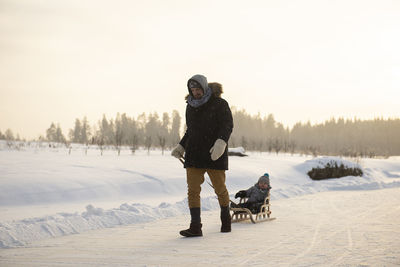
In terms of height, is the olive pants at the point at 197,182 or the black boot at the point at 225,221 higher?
the olive pants at the point at 197,182

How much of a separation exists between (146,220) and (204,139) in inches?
76.5

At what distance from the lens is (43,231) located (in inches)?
202

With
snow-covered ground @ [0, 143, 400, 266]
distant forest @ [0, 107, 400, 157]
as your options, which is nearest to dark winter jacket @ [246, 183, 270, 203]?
snow-covered ground @ [0, 143, 400, 266]

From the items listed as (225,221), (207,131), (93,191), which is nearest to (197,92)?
(207,131)

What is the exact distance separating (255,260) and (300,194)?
816 centimetres

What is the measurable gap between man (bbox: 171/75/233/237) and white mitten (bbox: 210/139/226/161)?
0.09 ft

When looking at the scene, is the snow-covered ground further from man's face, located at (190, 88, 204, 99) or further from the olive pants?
man's face, located at (190, 88, 204, 99)

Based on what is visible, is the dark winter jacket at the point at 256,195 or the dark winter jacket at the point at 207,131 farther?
the dark winter jacket at the point at 256,195

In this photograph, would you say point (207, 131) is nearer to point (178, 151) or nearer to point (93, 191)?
point (178, 151)

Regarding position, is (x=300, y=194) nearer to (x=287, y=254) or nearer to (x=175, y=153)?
(x=175, y=153)

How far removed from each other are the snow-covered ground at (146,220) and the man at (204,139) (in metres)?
0.51

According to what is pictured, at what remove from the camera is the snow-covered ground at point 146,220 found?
410 cm

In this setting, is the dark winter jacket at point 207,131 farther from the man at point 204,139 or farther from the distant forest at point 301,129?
the distant forest at point 301,129

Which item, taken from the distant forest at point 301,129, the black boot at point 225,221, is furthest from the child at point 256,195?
the distant forest at point 301,129
